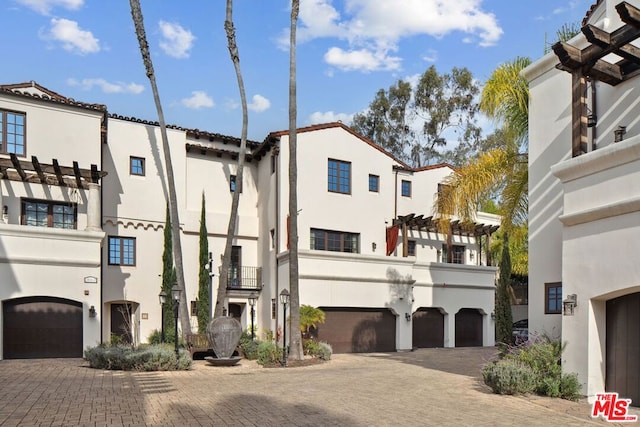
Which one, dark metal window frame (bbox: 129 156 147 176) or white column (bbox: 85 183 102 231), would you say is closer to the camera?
white column (bbox: 85 183 102 231)

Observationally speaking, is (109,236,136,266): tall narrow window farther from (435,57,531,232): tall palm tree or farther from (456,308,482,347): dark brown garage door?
(456,308,482,347): dark brown garage door

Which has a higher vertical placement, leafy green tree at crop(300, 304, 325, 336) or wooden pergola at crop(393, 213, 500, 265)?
wooden pergola at crop(393, 213, 500, 265)

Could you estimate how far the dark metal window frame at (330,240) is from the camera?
23.7 m

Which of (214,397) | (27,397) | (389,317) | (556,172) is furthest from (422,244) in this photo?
(27,397)

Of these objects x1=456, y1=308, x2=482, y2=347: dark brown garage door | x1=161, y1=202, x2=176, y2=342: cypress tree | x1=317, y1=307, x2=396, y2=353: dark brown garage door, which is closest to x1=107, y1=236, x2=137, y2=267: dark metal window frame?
x1=161, y1=202, x2=176, y2=342: cypress tree

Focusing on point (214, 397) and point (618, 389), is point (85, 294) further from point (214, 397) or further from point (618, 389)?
point (618, 389)

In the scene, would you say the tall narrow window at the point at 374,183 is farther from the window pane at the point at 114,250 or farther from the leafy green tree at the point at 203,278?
the window pane at the point at 114,250

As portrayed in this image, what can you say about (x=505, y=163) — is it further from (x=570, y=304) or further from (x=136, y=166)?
(x=136, y=166)

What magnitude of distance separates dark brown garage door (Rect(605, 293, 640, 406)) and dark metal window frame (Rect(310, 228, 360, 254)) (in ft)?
47.8

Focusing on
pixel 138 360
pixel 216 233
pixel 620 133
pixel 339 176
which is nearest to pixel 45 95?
pixel 216 233

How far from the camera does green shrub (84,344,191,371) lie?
15109mm

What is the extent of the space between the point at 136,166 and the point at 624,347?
2029cm

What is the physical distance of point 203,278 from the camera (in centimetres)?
2348

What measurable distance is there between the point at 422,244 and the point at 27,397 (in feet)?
67.7
